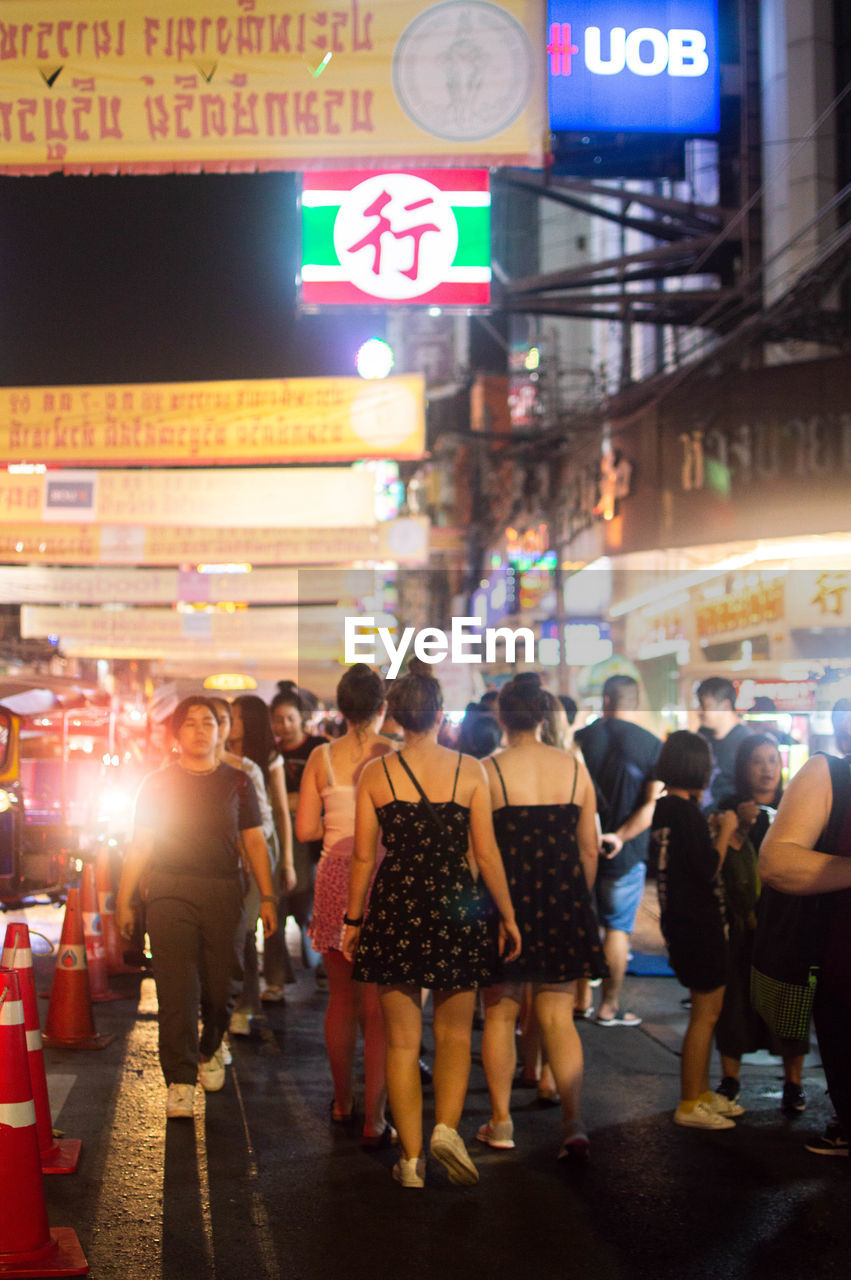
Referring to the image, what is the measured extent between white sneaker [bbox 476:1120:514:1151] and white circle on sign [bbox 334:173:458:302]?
4.30m

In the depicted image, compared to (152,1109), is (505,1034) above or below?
above

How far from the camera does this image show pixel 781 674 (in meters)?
15.0

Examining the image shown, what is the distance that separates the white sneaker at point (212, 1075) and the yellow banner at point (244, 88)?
435 cm

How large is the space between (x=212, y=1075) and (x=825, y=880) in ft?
13.0

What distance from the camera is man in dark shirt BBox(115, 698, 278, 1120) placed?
6.01 metres

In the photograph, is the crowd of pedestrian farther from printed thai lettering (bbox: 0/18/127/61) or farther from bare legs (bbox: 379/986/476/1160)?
printed thai lettering (bbox: 0/18/127/61)

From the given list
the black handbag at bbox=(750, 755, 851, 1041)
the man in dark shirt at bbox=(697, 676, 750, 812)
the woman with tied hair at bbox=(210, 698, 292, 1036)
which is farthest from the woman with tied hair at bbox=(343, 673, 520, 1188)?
the man in dark shirt at bbox=(697, 676, 750, 812)

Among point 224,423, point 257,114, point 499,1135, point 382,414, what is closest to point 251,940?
point 499,1135

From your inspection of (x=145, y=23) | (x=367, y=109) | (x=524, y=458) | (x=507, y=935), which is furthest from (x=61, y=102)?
(x=524, y=458)

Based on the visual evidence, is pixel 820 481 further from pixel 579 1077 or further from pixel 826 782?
pixel 826 782

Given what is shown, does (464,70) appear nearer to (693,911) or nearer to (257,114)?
(257,114)

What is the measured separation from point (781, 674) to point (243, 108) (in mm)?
10941

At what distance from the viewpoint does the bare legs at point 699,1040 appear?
5.89m

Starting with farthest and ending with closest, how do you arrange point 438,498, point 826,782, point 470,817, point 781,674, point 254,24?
1. point 438,498
2. point 781,674
3. point 254,24
4. point 470,817
5. point 826,782
